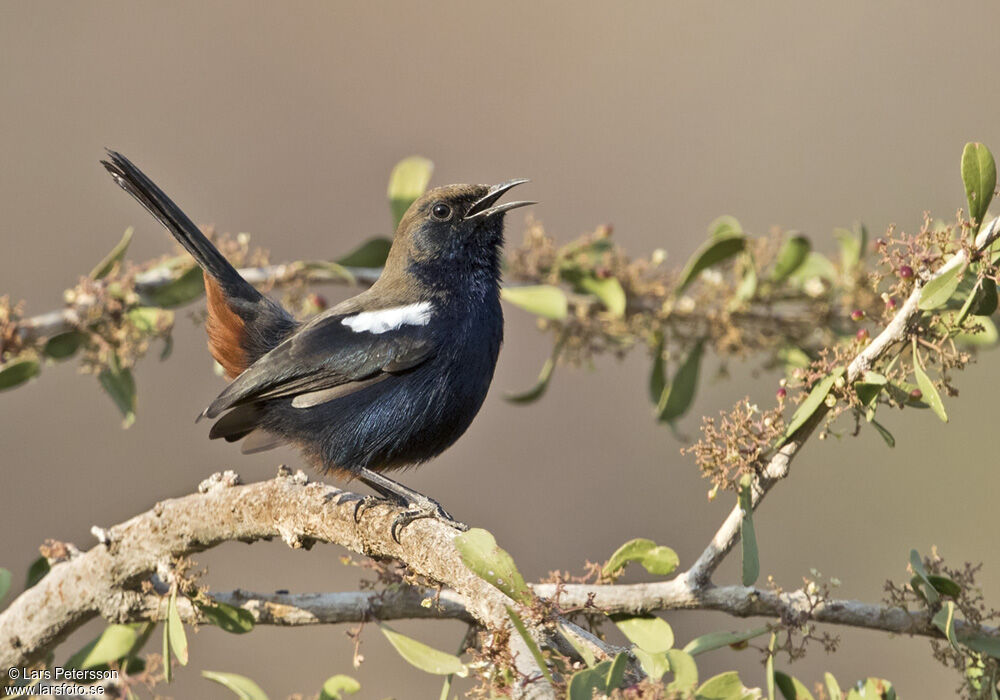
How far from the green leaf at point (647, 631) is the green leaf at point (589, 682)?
0.78 meters

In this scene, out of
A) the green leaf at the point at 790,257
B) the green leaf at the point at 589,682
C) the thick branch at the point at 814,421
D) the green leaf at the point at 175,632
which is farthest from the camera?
the green leaf at the point at 790,257

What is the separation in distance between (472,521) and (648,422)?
6.20 ft

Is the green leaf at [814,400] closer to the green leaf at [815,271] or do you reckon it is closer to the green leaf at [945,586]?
the green leaf at [945,586]

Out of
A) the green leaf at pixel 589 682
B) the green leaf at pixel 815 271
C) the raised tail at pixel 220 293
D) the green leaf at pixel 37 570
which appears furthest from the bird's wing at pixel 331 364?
the green leaf at pixel 589 682

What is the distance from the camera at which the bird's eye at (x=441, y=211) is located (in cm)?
463

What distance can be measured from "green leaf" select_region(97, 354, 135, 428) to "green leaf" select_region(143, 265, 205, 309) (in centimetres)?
30

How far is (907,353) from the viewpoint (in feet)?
8.50

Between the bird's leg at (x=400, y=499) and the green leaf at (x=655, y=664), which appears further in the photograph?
the bird's leg at (x=400, y=499)

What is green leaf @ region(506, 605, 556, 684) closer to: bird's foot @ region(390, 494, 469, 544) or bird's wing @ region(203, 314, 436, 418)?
bird's foot @ region(390, 494, 469, 544)

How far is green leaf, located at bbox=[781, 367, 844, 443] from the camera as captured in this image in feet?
8.05

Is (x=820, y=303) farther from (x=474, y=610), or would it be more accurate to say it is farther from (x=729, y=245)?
(x=474, y=610)

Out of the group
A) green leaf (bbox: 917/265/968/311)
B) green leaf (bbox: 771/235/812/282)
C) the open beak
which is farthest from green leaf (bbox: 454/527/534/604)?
the open beak

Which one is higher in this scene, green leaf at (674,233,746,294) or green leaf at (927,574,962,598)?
green leaf at (674,233,746,294)

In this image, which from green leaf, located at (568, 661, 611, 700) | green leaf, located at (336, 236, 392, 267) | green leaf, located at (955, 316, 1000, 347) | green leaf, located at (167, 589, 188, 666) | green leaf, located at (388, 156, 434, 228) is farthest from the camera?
green leaf, located at (336, 236, 392, 267)
